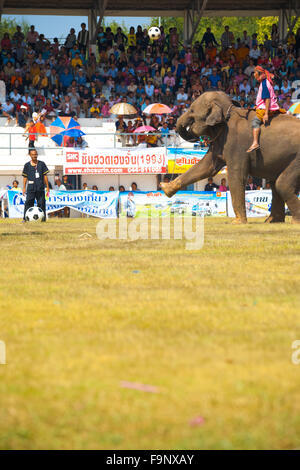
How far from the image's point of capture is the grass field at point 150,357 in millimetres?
3045

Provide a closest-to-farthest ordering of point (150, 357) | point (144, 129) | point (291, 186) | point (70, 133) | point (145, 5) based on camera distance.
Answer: point (150, 357), point (291, 186), point (70, 133), point (144, 129), point (145, 5)

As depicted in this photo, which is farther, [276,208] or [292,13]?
[292,13]

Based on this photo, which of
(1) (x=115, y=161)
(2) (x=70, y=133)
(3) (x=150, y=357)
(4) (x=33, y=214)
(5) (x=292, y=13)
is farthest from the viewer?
(5) (x=292, y=13)

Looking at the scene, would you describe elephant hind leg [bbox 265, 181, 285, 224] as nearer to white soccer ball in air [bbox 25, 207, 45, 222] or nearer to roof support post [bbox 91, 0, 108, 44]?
white soccer ball in air [bbox 25, 207, 45, 222]

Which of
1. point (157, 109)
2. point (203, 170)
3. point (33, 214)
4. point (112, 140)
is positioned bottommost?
point (33, 214)

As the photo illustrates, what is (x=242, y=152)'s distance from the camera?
16297 millimetres

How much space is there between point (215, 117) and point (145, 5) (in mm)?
27176

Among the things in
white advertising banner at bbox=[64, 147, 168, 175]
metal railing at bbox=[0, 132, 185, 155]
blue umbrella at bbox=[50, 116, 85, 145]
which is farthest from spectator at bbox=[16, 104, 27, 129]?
white advertising banner at bbox=[64, 147, 168, 175]

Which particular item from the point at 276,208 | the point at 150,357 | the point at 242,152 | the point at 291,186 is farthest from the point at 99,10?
the point at 150,357

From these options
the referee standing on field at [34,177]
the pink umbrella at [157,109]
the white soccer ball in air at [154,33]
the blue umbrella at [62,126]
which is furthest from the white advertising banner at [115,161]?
the white soccer ball in air at [154,33]

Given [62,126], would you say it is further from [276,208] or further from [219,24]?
[219,24]

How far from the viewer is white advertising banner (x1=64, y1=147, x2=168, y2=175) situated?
1174 inches

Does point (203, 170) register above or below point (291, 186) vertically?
above

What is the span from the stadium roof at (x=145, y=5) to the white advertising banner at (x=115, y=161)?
13.2 m
